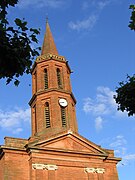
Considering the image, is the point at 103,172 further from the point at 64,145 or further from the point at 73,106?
the point at 73,106

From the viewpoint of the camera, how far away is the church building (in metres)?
26.8

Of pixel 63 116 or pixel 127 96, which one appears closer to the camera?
pixel 127 96

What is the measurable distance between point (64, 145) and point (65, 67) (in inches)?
379

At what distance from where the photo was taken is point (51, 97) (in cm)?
3189

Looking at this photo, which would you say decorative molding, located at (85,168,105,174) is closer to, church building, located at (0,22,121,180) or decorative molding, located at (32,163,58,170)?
church building, located at (0,22,121,180)

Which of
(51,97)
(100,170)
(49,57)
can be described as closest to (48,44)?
(49,57)

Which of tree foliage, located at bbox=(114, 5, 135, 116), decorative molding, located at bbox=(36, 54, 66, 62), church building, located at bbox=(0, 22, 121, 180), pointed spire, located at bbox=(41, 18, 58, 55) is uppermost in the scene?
pointed spire, located at bbox=(41, 18, 58, 55)

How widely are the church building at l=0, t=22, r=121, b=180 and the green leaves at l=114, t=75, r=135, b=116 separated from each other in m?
17.4

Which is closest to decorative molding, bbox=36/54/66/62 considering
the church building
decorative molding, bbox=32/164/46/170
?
the church building

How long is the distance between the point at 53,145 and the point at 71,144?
1.73 m

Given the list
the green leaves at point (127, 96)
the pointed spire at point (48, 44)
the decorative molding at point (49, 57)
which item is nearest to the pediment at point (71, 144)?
the decorative molding at point (49, 57)

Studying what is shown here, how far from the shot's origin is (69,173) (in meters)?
27.6

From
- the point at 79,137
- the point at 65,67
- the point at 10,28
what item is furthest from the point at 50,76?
the point at 10,28

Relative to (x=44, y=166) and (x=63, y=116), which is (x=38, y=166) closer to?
(x=44, y=166)
